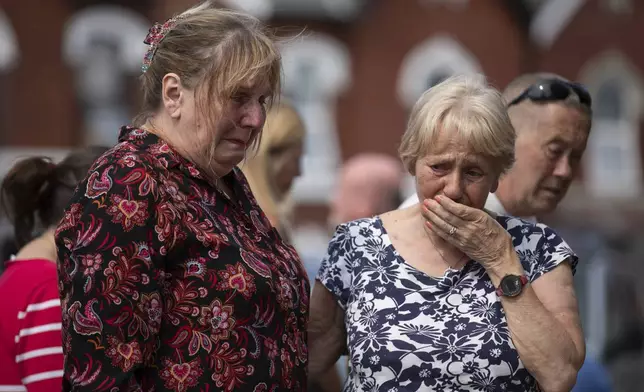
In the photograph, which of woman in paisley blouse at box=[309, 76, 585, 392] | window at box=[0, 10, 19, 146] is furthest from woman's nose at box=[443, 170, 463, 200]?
window at box=[0, 10, 19, 146]

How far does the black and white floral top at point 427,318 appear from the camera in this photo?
286 centimetres

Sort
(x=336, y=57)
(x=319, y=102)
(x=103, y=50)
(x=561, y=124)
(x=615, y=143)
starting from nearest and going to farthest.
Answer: (x=561, y=124), (x=103, y=50), (x=336, y=57), (x=319, y=102), (x=615, y=143)

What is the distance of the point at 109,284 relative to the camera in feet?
7.97

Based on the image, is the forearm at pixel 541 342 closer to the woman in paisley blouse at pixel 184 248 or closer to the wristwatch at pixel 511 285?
the wristwatch at pixel 511 285

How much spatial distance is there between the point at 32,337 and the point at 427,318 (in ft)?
3.91

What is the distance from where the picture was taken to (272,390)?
2.69 m

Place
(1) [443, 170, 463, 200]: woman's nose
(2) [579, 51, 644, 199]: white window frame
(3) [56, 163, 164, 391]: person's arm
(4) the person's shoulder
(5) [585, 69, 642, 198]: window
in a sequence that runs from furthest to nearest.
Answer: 1. (5) [585, 69, 642, 198]: window
2. (2) [579, 51, 644, 199]: white window frame
3. (4) the person's shoulder
4. (1) [443, 170, 463, 200]: woman's nose
5. (3) [56, 163, 164, 391]: person's arm

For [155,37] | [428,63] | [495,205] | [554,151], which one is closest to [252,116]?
[155,37]

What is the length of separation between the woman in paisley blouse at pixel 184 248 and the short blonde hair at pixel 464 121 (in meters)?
0.46

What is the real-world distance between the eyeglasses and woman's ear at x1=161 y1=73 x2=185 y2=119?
1.52m

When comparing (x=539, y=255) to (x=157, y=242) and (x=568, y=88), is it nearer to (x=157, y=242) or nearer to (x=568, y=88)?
(x=568, y=88)

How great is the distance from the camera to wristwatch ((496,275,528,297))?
2885 mm

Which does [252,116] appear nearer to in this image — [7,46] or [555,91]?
[555,91]

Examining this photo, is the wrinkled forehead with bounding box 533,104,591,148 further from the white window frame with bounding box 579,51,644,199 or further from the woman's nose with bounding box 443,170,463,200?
the white window frame with bounding box 579,51,644,199
